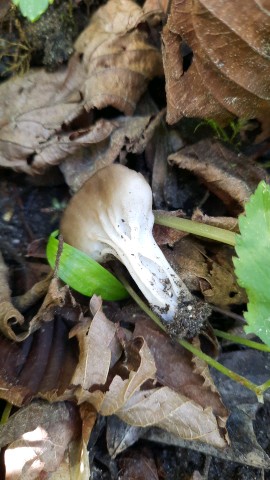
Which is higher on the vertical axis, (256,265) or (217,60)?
(217,60)

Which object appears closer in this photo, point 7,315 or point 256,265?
point 256,265

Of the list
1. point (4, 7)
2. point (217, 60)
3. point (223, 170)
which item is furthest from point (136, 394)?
point (4, 7)

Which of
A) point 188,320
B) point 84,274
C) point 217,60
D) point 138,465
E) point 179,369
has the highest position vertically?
point 217,60

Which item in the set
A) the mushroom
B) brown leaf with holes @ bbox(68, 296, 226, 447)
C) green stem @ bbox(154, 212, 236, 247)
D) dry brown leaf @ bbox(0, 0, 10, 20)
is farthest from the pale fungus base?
dry brown leaf @ bbox(0, 0, 10, 20)

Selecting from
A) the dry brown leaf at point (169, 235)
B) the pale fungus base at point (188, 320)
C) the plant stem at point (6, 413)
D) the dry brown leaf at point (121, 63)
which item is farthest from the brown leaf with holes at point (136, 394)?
the dry brown leaf at point (121, 63)

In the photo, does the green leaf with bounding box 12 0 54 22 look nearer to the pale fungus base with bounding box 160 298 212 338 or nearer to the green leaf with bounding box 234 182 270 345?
the green leaf with bounding box 234 182 270 345

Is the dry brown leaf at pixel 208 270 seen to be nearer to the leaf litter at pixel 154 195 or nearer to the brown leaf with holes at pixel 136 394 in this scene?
the leaf litter at pixel 154 195

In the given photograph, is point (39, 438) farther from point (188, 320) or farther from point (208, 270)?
point (208, 270)

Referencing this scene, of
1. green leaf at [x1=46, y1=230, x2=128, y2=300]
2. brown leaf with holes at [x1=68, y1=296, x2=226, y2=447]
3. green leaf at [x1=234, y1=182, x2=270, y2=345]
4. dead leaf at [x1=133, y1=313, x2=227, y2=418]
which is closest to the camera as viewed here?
green leaf at [x1=234, y1=182, x2=270, y2=345]

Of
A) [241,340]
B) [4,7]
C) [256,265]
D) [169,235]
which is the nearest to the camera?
[256,265]
